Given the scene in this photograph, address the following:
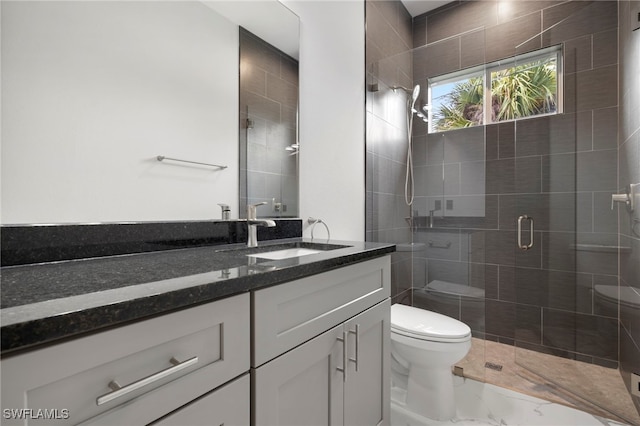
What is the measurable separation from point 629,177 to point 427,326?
126 cm

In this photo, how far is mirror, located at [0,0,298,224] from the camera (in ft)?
2.79

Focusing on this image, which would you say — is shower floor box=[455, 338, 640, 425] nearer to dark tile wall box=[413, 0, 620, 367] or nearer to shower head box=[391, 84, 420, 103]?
dark tile wall box=[413, 0, 620, 367]

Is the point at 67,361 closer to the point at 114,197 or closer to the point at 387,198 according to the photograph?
the point at 114,197

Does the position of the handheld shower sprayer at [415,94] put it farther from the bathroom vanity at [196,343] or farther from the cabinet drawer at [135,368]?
the cabinet drawer at [135,368]

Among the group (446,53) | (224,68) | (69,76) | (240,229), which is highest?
(446,53)

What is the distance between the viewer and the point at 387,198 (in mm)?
2395

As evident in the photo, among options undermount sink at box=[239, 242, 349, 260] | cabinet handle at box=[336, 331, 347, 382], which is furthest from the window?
cabinet handle at box=[336, 331, 347, 382]

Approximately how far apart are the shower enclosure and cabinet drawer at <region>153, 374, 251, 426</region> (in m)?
1.71

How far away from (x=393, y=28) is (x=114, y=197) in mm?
2574

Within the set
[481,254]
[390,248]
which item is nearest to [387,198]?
[481,254]

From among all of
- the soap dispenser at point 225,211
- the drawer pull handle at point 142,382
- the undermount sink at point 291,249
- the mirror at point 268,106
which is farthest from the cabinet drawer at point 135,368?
the mirror at point 268,106

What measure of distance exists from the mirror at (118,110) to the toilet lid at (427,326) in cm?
104

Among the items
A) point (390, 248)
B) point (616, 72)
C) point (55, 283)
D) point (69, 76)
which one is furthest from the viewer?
point (616, 72)

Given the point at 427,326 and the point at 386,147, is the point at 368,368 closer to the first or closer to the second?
the point at 427,326
